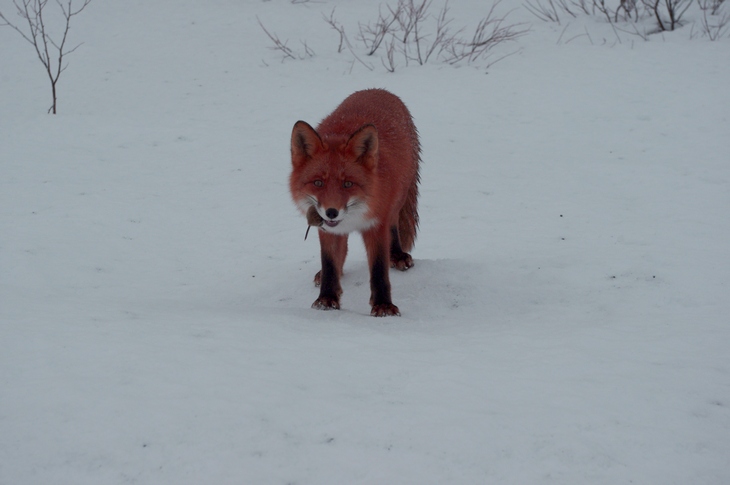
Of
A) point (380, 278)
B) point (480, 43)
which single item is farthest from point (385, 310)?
point (480, 43)

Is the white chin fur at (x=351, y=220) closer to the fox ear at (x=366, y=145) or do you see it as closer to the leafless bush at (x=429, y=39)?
the fox ear at (x=366, y=145)

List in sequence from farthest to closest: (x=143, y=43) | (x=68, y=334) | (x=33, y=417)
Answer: (x=143, y=43) → (x=68, y=334) → (x=33, y=417)

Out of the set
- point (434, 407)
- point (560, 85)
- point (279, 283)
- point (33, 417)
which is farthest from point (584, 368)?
point (560, 85)

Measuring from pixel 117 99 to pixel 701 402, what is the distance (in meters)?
9.35

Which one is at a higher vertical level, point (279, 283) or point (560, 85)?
point (560, 85)

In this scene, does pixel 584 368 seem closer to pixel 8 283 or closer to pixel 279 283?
pixel 279 283

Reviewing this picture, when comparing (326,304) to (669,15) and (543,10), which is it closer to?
(543,10)

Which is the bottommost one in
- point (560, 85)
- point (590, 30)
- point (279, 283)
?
point (279, 283)

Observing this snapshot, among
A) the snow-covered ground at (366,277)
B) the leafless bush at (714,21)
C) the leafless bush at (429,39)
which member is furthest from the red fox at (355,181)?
the leafless bush at (714,21)

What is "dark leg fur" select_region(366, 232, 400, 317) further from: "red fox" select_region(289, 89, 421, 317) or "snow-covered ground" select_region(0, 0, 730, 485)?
"snow-covered ground" select_region(0, 0, 730, 485)

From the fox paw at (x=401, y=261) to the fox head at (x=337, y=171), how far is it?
40.6 inches

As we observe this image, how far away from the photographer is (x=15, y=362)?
2535 millimetres

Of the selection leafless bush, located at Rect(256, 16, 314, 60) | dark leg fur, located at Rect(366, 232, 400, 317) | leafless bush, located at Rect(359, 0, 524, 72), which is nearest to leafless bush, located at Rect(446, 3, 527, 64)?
leafless bush, located at Rect(359, 0, 524, 72)

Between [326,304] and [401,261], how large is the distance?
961 millimetres
